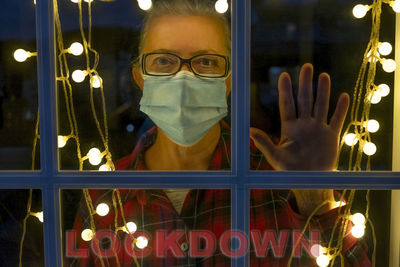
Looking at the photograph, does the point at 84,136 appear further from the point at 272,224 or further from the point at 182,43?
the point at 272,224

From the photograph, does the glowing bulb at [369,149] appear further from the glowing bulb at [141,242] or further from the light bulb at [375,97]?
the glowing bulb at [141,242]

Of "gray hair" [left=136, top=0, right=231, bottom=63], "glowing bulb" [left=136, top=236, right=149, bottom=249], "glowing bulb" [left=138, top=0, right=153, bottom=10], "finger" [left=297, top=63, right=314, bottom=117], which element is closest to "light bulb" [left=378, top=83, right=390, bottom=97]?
"finger" [left=297, top=63, right=314, bottom=117]

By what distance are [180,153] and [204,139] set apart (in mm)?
135

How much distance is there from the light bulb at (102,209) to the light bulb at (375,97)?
1372 mm

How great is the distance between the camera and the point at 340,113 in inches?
79.0

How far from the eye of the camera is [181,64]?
6.56 feet

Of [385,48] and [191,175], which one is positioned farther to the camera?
[385,48]

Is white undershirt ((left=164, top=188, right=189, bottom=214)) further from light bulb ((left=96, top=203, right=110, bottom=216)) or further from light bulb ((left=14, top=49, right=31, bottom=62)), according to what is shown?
light bulb ((left=14, top=49, right=31, bottom=62))

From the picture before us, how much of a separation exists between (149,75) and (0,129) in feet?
2.51

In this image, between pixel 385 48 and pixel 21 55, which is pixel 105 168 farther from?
pixel 385 48

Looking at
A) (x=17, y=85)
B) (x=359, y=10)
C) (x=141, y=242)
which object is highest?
(x=359, y=10)

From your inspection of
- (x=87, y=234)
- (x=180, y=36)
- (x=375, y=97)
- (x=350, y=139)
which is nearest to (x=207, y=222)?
(x=87, y=234)

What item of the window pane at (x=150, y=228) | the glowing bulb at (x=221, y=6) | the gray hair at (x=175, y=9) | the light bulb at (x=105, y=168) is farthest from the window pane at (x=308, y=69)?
the light bulb at (x=105, y=168)

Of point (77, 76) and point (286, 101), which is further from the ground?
point (77, 76)
